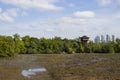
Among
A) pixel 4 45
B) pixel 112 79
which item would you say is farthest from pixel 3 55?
pixel 112 79

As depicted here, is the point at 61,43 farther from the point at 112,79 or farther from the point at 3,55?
the point at 112,79

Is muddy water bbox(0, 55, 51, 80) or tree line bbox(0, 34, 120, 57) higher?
tree line bbox(0, 34, 120, 57)

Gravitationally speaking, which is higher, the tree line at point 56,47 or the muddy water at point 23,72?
the tree line at point 56,47

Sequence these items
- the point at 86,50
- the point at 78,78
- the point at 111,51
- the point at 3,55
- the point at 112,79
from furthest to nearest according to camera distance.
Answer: the point at 86,50 → the point at 111,51 → the point at 3,55 → the point at 78,78 → the point at 112,79

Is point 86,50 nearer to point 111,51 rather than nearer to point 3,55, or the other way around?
point 111,51

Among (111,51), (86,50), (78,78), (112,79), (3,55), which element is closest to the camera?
(112,79)

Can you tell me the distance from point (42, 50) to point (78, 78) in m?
103

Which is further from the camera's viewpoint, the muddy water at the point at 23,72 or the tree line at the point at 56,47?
the tree line at the point at 56,47

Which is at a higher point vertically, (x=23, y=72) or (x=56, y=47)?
(x=56, y=47)

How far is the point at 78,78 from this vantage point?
99.2 ft

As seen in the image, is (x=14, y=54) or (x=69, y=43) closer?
(x=14, y=54)

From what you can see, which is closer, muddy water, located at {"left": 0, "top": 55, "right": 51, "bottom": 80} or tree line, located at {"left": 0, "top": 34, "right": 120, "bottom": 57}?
muddy water, located at {"left": 0, "top": 55, "right": 51, "bottom": 80}

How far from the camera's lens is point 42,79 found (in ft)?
104

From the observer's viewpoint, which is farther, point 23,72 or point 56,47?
point 56,47
